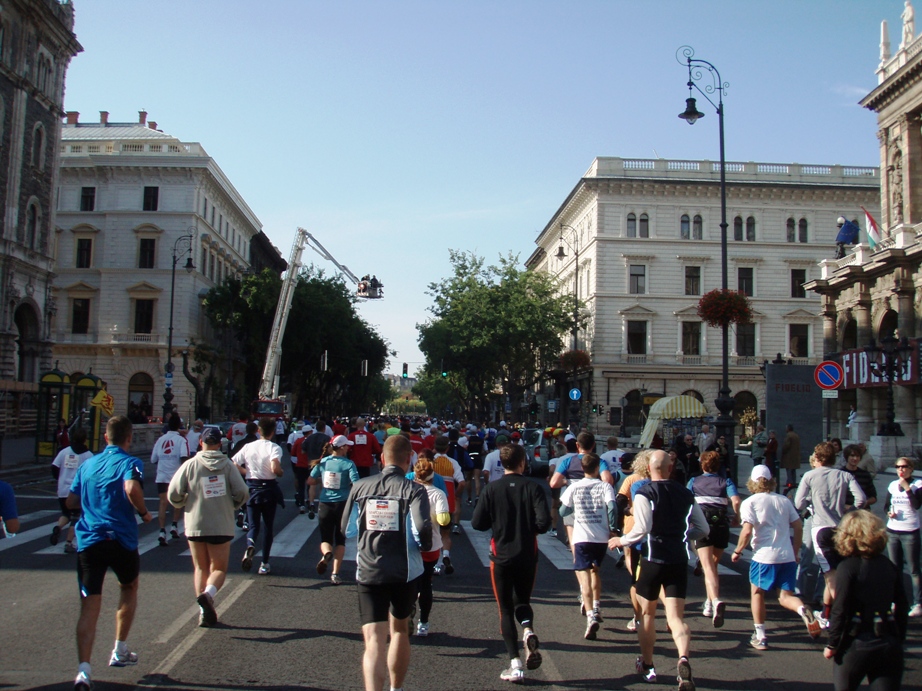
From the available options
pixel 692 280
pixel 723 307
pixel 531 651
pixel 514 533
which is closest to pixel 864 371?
pixel 723 307

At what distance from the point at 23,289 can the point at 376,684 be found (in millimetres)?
41370

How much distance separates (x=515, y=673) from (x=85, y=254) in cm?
5743

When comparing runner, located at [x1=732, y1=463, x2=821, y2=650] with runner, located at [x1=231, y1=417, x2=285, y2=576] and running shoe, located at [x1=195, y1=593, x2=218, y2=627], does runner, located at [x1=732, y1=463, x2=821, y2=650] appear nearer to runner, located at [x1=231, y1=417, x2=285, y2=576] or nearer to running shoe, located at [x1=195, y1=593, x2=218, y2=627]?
running shoe, located at [x1=195, y1=593, x2=218, y2=627]

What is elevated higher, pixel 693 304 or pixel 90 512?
pixel 693 304

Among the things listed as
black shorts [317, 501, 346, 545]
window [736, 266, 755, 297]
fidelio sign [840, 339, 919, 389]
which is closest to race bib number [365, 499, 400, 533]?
black shorts [317, 501, 346, 545]

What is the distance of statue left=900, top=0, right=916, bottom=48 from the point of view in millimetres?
36500

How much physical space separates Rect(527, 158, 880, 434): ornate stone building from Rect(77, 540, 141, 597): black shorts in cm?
4990

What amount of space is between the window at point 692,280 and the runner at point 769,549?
50.0m

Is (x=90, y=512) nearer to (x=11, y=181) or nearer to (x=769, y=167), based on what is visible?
(x=11, y=181)

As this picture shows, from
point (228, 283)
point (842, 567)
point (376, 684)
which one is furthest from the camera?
point (228, 283)

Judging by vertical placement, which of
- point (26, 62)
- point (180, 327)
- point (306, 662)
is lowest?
point (306, 662)

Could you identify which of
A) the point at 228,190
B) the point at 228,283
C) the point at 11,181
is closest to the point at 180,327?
the point at 228,283

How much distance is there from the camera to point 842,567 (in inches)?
187

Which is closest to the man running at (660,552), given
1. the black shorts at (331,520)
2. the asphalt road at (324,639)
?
the asphalt road at (324,639)
